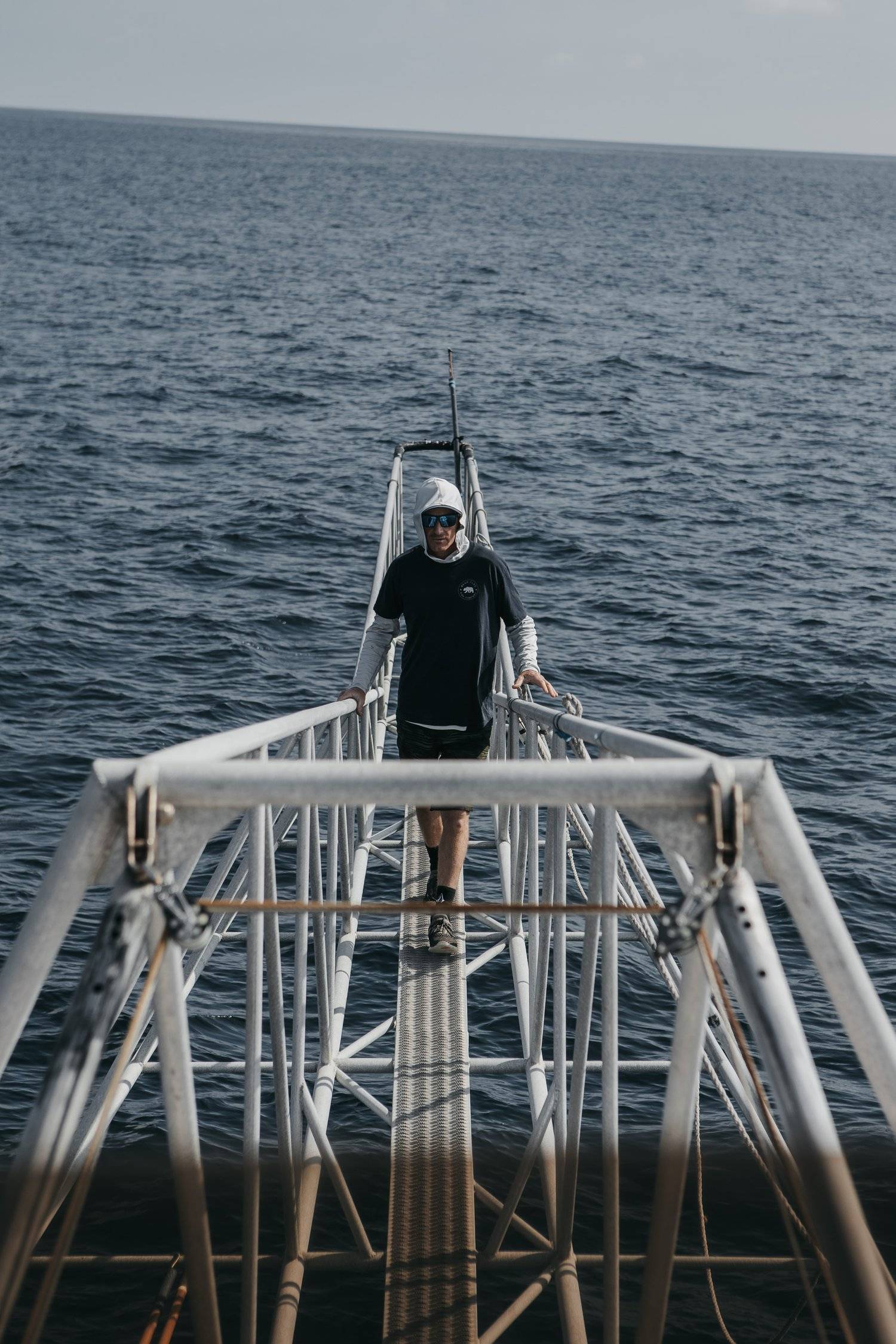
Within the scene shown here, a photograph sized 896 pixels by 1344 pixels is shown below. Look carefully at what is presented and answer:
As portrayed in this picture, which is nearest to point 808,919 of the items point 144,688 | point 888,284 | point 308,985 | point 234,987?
point 308,985

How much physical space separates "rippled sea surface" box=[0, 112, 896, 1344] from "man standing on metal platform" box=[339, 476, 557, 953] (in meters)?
2.49

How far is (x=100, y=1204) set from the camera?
7914 mm

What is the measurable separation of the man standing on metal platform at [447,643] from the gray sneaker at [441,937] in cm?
17

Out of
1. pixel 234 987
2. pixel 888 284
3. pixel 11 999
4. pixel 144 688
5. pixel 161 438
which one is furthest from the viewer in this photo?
pixel 888 284

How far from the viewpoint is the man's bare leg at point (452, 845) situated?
6602 millimetres

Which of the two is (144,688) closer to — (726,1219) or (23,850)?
(23,850)

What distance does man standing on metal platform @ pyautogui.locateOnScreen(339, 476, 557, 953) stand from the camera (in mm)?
6344

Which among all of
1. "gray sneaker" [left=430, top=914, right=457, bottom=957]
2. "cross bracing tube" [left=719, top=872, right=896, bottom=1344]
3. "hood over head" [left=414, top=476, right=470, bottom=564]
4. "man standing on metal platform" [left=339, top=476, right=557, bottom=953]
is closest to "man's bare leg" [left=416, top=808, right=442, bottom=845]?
"man standing on metal platform" [left=339, top=476, right=557, bottom=953]

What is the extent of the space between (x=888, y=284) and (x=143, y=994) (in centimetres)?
7324

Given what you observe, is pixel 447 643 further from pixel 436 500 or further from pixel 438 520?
pixel 436 500

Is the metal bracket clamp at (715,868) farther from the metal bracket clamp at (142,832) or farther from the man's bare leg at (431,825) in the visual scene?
the man's bare leg at (431,825)

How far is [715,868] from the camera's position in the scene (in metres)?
2.27

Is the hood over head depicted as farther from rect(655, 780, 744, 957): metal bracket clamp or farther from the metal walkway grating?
rect(655, 780, 744, 957): metal bracket clamp

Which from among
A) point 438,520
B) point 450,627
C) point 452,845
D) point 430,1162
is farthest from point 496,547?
point 430,1162
